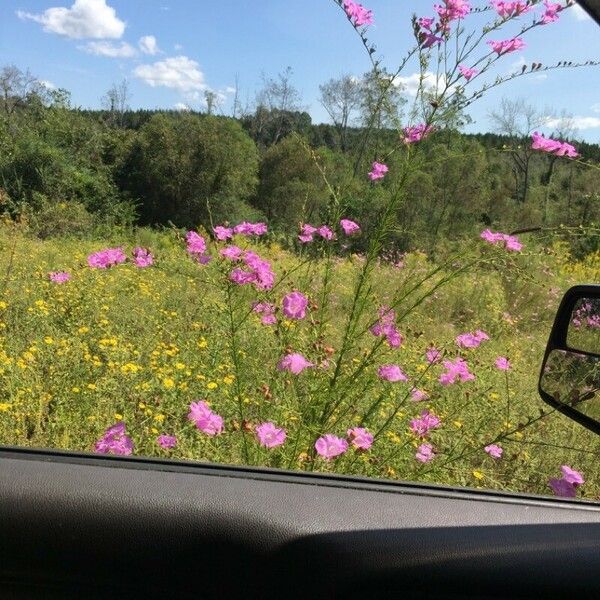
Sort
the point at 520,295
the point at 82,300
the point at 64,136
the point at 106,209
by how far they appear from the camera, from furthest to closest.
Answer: the point at 64,136, the point at 106,209, the point at 520,295, the point at 82,300

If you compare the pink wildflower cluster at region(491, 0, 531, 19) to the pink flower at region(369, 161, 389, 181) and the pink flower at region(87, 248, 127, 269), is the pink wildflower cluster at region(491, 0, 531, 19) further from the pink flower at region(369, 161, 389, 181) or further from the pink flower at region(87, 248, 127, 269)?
the pink flower at region(87, 248, 127, 269)

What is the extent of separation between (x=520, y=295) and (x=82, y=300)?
11.9 feet

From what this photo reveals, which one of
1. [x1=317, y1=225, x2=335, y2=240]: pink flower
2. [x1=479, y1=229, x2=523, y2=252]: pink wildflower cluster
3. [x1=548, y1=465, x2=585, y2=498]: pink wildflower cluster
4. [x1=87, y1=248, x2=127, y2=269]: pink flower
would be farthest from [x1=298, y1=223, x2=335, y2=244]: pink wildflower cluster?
[x1=548, y1=465, x2=585, y2=498]: pink wildflower cluster

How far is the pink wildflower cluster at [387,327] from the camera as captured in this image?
193cm

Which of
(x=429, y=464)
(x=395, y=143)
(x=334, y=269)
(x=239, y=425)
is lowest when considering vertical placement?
(x=429, y=464)

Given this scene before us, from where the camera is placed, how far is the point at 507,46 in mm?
1864

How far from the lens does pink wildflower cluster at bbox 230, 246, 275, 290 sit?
1.88m

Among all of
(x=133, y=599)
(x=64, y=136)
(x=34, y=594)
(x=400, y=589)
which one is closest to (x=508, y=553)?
(x=400, y=589)

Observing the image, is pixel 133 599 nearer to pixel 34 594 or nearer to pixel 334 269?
pixel 34 594

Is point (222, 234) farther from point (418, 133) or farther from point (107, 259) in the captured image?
point (418, 133)

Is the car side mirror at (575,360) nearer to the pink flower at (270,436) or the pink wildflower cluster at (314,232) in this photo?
the pink flower at (270,436)

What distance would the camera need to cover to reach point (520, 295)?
609 centimetres

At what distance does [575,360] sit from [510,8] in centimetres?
97

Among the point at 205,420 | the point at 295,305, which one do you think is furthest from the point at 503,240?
the point at 205,420
